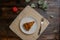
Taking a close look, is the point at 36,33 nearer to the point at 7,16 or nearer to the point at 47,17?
the point at 47,17

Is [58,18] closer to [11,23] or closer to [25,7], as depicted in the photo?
[25,7]

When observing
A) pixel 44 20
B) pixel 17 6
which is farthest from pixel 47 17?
pixel 17 6

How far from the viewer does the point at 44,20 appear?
1.22 m

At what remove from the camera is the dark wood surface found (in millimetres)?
1201

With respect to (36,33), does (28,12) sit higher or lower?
higher

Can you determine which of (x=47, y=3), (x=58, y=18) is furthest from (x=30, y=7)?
(x=58, y=18)

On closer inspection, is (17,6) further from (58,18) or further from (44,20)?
(58,18)

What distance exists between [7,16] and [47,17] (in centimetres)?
32

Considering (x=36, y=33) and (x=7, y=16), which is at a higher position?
(x=7, y=16)

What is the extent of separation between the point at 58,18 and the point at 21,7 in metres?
0.32

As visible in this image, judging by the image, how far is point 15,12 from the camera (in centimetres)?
122

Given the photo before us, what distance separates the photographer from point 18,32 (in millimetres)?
1205

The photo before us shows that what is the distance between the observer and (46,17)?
1236 millimetres

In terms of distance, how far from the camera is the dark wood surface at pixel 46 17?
1.20 m
